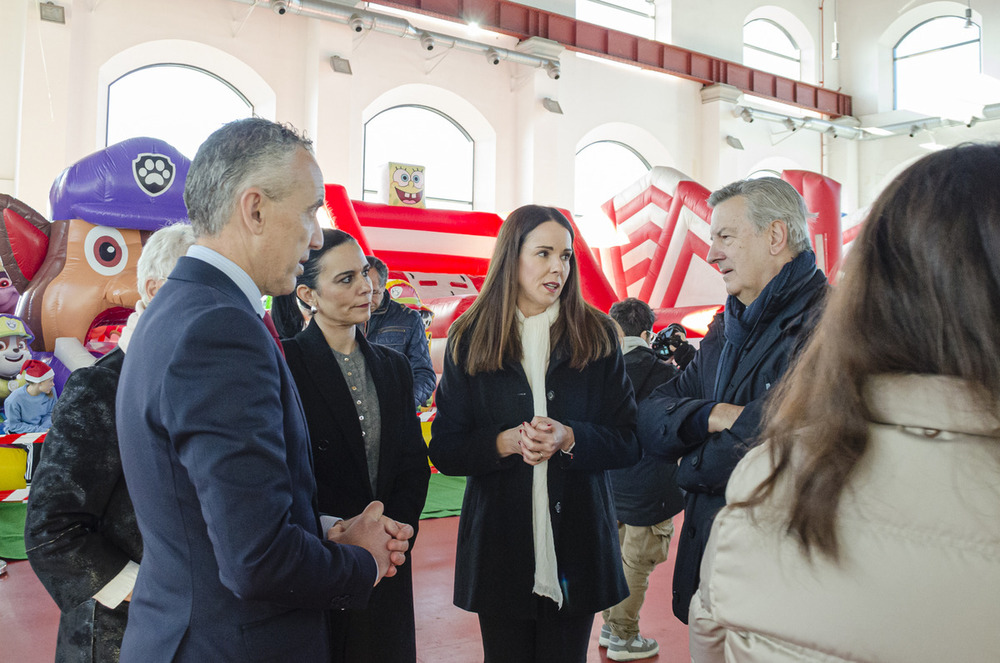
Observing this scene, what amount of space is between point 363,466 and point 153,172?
483cm

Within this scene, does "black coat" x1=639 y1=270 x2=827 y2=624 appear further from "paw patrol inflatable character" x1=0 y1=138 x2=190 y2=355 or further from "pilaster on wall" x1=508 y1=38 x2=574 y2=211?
"pilaster on wall" x1=508 y1=38 x2=574 y2=211

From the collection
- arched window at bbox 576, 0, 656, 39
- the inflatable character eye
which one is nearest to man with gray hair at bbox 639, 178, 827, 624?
the inflatable character eye

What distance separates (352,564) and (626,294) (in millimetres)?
8985

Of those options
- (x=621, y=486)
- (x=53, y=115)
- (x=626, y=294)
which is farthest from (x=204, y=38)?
(x=621, y=486)

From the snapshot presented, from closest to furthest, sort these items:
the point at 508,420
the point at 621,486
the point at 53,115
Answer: the point at 508,420 < the point at 621,486 < the point at 53,115

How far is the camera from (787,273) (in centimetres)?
196

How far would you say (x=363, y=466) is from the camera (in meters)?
1.91

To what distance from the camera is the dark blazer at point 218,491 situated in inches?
42.2

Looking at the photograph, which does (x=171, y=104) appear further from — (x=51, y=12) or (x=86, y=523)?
(x=86, y=523)

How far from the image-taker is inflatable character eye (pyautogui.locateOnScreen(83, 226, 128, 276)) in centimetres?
596

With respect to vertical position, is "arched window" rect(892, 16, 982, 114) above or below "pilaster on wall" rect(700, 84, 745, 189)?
above

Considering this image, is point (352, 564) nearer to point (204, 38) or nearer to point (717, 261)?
point (717, 261)

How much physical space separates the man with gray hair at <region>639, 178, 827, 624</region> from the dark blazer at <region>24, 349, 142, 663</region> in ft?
4.05

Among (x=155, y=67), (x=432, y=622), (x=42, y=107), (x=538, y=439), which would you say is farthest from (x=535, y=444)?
(x=155, y=67)
